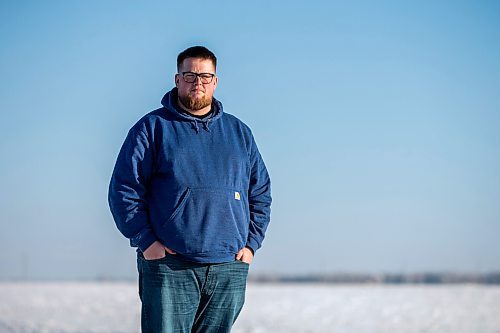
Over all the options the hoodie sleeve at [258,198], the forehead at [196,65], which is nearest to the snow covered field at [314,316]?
the hoodie sleeve at [258,198]

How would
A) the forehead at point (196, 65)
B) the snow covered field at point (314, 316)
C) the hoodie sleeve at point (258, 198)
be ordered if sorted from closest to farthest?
the forehead at point (196, 65)
the hoodie sleeve at point (258, 198)
the snow covered field at point (314, 316)

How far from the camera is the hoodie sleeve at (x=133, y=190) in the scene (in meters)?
3.31

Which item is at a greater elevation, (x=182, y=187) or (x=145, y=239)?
(x=182, y=187)

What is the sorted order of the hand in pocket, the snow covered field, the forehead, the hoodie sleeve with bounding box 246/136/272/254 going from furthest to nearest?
1. the snow covered field
2. the hoodie sleeve with bounding box 246/136/272/254
3. the forehead
4. the hand in pocket

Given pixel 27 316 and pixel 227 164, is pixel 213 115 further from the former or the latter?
pixel 27 316

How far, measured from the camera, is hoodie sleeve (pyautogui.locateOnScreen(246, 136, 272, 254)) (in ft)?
11.7

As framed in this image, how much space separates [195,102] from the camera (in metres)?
3.45

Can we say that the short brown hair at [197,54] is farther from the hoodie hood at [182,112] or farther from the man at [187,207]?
the hoodie hood at [182,112]

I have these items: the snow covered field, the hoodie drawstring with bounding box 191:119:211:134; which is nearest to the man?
the hoodie drawstring with bounding box 191:119:211:134

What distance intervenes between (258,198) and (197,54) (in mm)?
653

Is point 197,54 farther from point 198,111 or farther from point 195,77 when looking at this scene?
point 198,111

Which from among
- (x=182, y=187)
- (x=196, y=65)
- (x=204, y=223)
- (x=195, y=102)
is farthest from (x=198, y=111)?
(x=204, y=223)

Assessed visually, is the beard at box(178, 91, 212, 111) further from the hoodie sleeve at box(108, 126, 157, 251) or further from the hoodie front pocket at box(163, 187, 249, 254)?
the hoodie front pocket at box(163, 187, 249, 254)

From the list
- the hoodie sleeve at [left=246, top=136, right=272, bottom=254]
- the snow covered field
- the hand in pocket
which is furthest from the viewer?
the snow covered field
